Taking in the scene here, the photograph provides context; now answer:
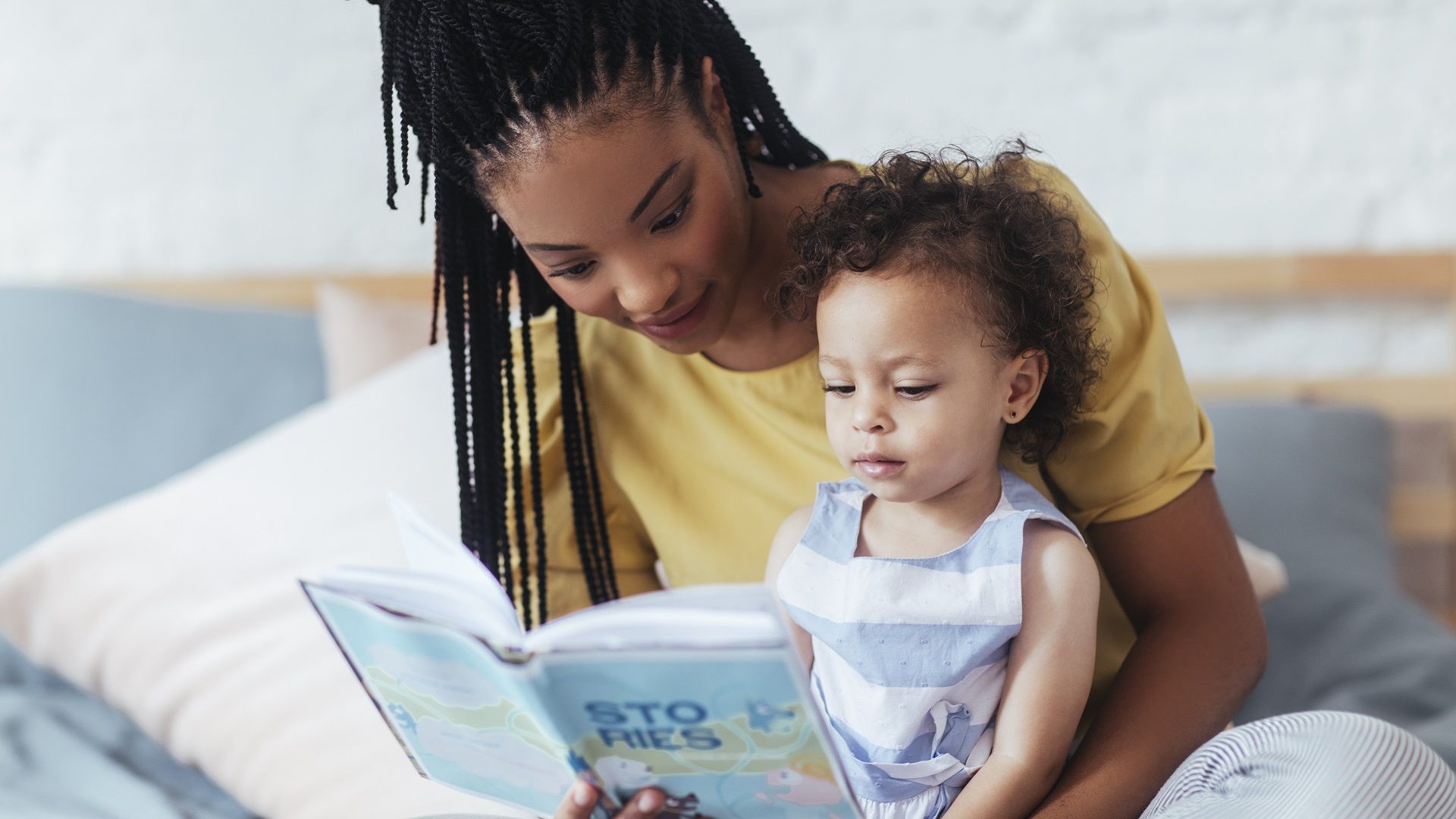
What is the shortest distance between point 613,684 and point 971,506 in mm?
292

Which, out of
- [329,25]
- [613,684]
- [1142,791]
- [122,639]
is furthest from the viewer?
[329,25]

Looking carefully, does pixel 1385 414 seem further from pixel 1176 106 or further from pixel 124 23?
pixel 124 23

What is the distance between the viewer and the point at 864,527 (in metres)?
0.86

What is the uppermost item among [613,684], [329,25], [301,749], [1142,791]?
[329,25]

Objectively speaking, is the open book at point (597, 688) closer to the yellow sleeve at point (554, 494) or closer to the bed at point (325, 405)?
the yellow sleeve at point (554, 494)

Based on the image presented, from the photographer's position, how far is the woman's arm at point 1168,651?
791 mm

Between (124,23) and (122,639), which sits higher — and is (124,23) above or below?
above

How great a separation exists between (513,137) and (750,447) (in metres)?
0.33

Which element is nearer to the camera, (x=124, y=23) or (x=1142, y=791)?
(x=1142, y=791)

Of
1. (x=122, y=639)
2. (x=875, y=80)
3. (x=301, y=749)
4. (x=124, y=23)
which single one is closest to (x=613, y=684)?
(x=301, y=749)

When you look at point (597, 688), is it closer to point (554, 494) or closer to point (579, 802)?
point (579, 802)

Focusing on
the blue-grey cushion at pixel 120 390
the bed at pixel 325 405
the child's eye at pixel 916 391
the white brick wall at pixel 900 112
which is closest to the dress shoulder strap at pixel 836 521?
the child's eye at pixel 916 391

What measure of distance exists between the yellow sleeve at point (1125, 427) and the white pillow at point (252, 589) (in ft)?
2.06

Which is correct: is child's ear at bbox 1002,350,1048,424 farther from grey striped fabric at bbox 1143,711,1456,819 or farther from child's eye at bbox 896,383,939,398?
grey striped fabric at bbox 1143,711,1456,819
